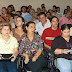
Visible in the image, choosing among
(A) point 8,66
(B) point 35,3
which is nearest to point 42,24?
(A) point 8,66

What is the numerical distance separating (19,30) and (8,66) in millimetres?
1060

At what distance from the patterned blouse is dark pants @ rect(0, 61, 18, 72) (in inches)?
10.4

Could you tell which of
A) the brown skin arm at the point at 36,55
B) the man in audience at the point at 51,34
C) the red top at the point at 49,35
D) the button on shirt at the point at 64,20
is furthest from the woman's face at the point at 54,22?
the button on shirt at the point at 64,20

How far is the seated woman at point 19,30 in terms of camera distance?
352cm

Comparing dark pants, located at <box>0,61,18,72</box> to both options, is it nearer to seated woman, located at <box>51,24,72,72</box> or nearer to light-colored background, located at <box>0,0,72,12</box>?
seated woman, located at <box>51,24,72,72</box>

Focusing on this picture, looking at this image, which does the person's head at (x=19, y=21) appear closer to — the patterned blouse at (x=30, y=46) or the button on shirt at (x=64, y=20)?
the patterned blouse at (x=30, y=46)

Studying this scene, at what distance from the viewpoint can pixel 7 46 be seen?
2928mm

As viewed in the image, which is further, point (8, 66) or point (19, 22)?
point (19, 22)

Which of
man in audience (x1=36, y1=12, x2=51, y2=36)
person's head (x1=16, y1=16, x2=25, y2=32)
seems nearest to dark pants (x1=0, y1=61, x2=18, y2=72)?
person's head (x1=16, y1=16, x2=25, y2=32)

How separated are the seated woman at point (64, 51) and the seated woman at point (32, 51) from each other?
258mm

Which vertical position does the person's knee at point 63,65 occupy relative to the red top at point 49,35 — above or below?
below

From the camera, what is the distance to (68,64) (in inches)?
112

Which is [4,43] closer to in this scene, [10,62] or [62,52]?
[10,62]

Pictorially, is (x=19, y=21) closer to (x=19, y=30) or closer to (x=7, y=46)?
(x=19, y=30)
